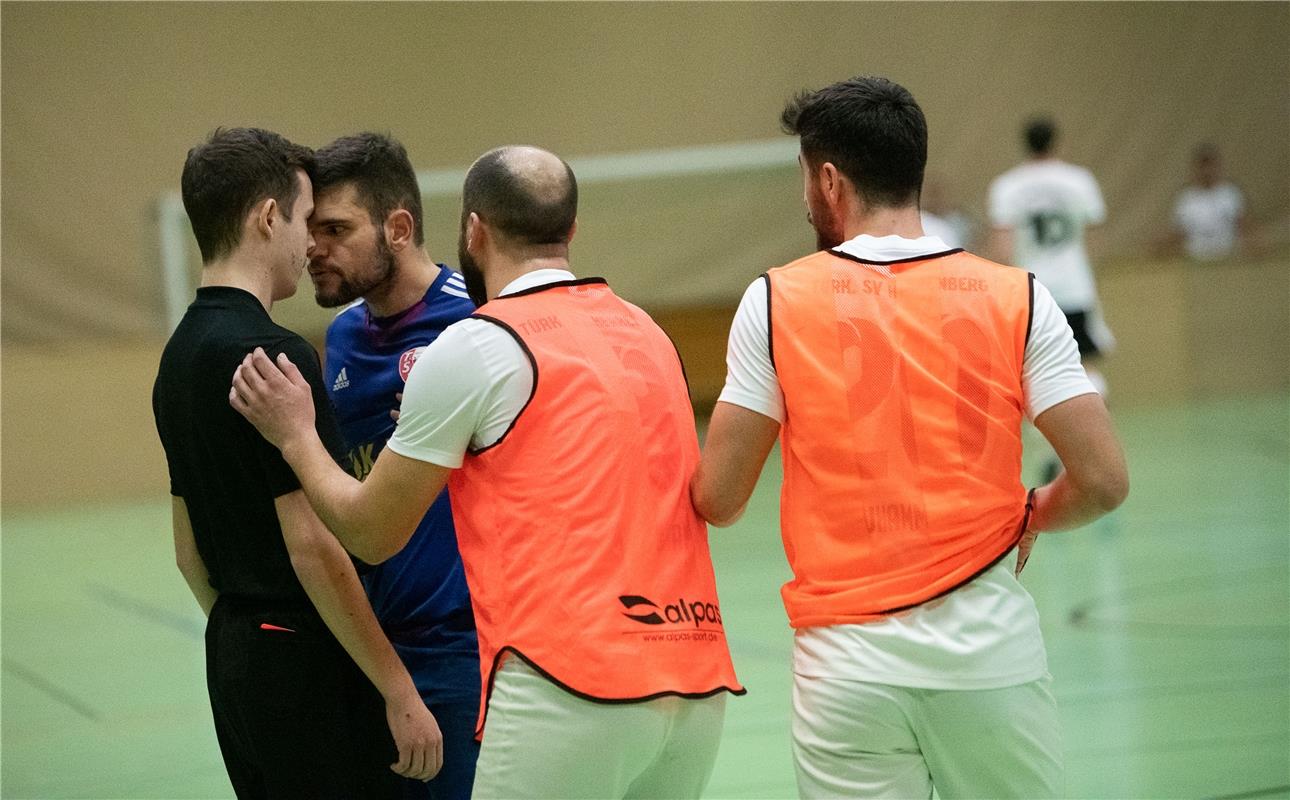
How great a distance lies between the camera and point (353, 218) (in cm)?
302

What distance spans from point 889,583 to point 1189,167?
16.0m

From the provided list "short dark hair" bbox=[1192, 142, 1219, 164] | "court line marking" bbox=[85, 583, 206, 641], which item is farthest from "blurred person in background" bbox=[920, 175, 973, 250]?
"court line marking" bbox=[85, 583, 206, 641]

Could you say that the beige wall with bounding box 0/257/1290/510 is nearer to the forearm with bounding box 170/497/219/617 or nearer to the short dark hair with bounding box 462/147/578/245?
the forearm with bounding box 170/497/219/617

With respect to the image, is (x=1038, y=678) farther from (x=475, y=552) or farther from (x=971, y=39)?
(x=971, y=39)

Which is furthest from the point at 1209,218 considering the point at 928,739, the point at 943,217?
the point at 928,739

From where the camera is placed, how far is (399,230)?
3.11m

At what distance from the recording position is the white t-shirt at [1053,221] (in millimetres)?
9820

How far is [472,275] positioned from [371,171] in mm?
526

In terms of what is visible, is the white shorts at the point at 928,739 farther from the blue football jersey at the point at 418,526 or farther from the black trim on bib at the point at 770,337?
the blue football jersey at the point at 418,526

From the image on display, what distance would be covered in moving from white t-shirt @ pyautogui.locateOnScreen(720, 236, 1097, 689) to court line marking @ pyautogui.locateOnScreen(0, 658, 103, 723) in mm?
4483

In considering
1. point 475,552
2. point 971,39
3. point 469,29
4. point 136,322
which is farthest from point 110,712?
point 971,39

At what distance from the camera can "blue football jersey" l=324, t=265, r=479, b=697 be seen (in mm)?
2982

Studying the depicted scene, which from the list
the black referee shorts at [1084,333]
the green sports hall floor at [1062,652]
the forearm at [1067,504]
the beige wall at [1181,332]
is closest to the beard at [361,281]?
the forearm at [1067,504]

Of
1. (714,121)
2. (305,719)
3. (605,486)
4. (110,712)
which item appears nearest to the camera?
(605,486)
